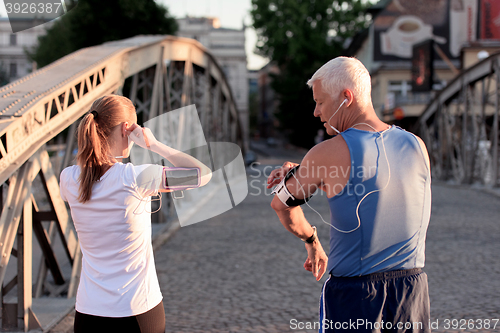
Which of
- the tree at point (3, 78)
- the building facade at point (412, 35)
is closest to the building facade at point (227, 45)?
the building facade at point (412, 35)

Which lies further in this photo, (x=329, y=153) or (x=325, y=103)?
(x=325, y=103)

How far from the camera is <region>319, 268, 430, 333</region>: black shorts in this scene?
→ 2.02 metres

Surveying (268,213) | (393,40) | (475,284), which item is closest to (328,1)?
(393,40)

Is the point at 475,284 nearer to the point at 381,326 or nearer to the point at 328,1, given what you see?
the point at 381,326

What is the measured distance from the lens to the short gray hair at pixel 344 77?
6.78 ft

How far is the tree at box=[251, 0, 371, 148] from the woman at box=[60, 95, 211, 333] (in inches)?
1602

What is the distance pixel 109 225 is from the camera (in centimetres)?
214

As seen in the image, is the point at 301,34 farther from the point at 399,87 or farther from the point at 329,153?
the point at 329,153

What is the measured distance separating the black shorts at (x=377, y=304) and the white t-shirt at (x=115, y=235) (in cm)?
78

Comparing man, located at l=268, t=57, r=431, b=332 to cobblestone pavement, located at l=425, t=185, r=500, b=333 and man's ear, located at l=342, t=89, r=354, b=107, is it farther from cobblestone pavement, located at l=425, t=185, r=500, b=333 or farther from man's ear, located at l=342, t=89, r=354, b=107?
cobblestone pavement, located at l=425, t=185, r=500, b=333

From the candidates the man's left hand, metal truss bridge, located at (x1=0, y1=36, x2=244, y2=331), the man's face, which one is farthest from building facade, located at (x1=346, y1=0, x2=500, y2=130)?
the man's face

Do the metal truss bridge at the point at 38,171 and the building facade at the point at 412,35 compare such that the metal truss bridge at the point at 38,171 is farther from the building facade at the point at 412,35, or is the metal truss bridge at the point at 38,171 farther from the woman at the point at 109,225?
the building facade at the point at 412,35

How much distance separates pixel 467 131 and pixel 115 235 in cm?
1933

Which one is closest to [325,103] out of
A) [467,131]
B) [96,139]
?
[96,139]
